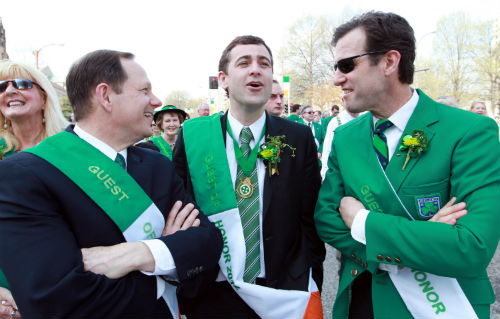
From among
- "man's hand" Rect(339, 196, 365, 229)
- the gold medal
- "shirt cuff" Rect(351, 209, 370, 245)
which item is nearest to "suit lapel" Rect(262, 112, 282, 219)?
the gold medal

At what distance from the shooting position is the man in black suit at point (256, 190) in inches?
82.8

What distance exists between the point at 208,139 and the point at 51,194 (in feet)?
3.45

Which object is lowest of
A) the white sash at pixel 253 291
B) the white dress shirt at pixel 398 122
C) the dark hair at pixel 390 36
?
the white sash at pixel 253 291

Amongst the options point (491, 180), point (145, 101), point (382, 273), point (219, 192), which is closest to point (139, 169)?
point (145, 101)

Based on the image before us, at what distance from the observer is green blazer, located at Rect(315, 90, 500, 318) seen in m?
1.50

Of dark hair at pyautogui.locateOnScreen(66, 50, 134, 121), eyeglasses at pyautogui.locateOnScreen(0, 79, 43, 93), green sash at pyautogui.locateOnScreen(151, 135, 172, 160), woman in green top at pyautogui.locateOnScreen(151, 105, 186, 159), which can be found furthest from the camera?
woman in green top at pyautogui.locateOnScreen(151, 105, 186, 159)

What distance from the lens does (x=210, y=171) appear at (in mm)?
2195

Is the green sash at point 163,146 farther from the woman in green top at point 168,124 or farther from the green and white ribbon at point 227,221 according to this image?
the green and white ribbon at point 227,221

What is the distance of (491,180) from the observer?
1.56 m

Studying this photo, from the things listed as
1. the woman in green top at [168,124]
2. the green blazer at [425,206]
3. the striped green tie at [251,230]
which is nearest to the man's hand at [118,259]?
the striped green tie at [251,230]

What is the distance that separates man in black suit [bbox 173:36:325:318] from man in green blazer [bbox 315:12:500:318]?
218mm

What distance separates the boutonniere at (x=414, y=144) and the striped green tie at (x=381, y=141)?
0.13 metres

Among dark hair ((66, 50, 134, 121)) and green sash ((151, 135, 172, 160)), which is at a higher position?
dark hair ((66, 50, 134, 121))

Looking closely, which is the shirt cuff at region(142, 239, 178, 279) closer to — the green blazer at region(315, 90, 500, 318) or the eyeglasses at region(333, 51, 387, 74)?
the green blazer at region(315, 90, 500, 318)
